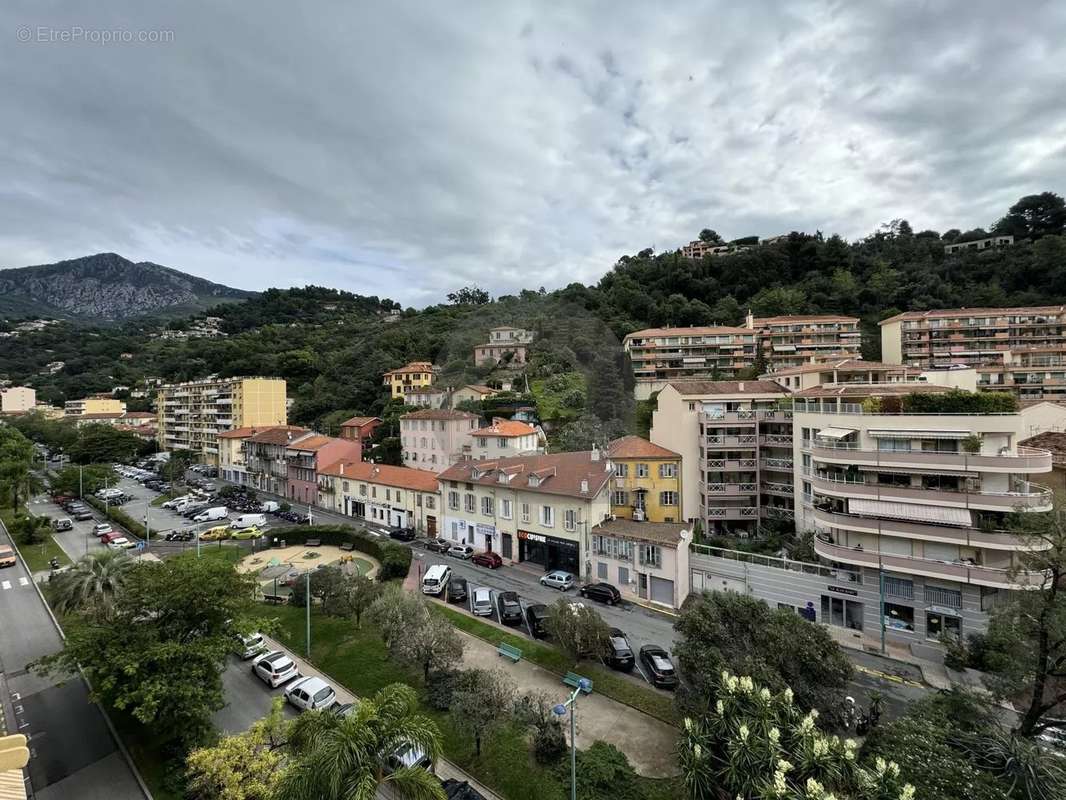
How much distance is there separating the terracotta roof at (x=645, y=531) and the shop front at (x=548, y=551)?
2.56 meters

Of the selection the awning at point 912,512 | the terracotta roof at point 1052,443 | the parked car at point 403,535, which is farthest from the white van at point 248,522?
the terracotta roof at point 1052,443

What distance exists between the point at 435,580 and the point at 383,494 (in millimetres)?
16826

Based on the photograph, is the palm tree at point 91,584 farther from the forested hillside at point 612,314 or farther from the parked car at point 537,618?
the forested hillside at point 612,314

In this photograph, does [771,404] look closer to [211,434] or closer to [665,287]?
[665,287]

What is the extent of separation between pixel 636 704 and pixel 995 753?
10.5 m

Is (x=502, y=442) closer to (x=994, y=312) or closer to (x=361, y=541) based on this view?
(x=361, y=541)

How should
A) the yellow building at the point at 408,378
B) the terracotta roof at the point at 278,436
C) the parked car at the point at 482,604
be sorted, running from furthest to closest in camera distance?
the yellow building at the point at 408,378 → the terracotta roof at the point at 278,436 → the parked car at the point at 482,604

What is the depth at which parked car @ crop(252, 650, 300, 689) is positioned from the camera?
64.8 feet

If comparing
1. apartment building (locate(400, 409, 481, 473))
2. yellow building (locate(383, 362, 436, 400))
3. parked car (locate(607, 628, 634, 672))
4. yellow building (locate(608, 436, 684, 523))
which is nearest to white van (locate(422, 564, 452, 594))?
parked car (locate(607, 628, 634, 672))

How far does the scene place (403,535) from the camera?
39719 millimetres

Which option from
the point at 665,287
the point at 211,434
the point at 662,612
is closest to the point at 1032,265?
the point at 665,287

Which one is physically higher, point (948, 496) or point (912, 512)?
point (948, 496)

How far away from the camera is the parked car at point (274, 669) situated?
1977 centimetres

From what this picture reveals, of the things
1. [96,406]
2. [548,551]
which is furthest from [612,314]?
[96,406]
